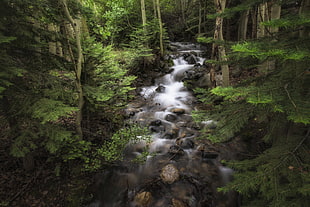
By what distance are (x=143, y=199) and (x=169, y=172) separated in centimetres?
108

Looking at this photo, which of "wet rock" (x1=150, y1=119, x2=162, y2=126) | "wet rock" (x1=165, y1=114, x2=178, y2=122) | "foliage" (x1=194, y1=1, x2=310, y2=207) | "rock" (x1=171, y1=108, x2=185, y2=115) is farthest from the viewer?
"rock" (x1=171, y1=108, x2=185, y2=115)

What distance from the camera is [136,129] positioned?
18.7 feet

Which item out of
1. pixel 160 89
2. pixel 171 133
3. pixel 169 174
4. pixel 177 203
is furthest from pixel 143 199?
pixel 160 89

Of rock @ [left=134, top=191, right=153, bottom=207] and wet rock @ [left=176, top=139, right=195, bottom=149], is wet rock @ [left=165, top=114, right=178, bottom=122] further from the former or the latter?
rock @ [left=134, top=191, right=153, bottom=207]

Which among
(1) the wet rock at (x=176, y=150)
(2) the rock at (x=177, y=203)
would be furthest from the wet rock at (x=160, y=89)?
(2) the rock at (x=177, y=203)

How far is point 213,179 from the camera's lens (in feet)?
15.4

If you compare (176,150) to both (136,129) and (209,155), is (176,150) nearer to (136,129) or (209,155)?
(209,155)

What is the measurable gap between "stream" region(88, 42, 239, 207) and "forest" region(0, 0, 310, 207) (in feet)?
0.10

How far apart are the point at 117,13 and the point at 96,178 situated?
9096 millimetres

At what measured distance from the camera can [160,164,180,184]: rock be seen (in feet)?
15.0

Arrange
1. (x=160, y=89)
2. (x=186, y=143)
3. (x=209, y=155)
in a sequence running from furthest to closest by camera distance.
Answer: (x=160, y=89), (x=186, y=143), (x=209, y=155)

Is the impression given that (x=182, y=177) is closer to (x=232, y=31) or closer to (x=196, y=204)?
(x=196, y=204)

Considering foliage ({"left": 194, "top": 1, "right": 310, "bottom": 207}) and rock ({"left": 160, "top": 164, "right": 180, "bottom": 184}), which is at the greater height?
foliage ({"left": 194, "top": 1, "right": 310, "bottom": 207})

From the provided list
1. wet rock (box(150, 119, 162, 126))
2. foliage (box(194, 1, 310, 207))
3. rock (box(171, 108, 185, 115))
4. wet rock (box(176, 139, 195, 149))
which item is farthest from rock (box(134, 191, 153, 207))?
rock (box(171, 108, 185, 115))
